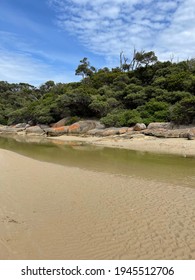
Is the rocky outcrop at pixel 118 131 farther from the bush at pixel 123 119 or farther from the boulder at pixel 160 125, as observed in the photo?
the bush at pixel 123 119

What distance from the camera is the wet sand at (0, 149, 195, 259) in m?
4.96

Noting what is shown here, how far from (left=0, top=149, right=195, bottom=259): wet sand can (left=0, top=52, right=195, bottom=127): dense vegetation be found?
20.7 m

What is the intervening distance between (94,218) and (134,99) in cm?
3323

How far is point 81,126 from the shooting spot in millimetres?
36250

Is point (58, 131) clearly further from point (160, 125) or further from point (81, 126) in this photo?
point (160, 125)

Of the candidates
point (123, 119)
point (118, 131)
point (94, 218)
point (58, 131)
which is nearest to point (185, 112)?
point (118, 131)

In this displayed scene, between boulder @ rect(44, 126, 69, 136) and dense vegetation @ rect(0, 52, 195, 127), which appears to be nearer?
dense vegetation @ rect(0, 52, 195, 127)

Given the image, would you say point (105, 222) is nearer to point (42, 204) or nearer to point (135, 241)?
point (135, 241)

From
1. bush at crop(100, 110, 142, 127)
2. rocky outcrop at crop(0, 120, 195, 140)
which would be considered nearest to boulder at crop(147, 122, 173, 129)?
rocky outcrop at crop(0, 120, 195, 140)

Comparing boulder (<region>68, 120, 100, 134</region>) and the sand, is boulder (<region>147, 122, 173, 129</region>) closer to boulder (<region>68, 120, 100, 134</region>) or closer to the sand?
the sand

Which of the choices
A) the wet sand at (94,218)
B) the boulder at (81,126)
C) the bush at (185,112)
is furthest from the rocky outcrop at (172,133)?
the wet sand at (94,218)

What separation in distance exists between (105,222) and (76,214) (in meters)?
0.88

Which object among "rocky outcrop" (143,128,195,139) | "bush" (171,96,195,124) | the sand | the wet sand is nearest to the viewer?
the wet sand
